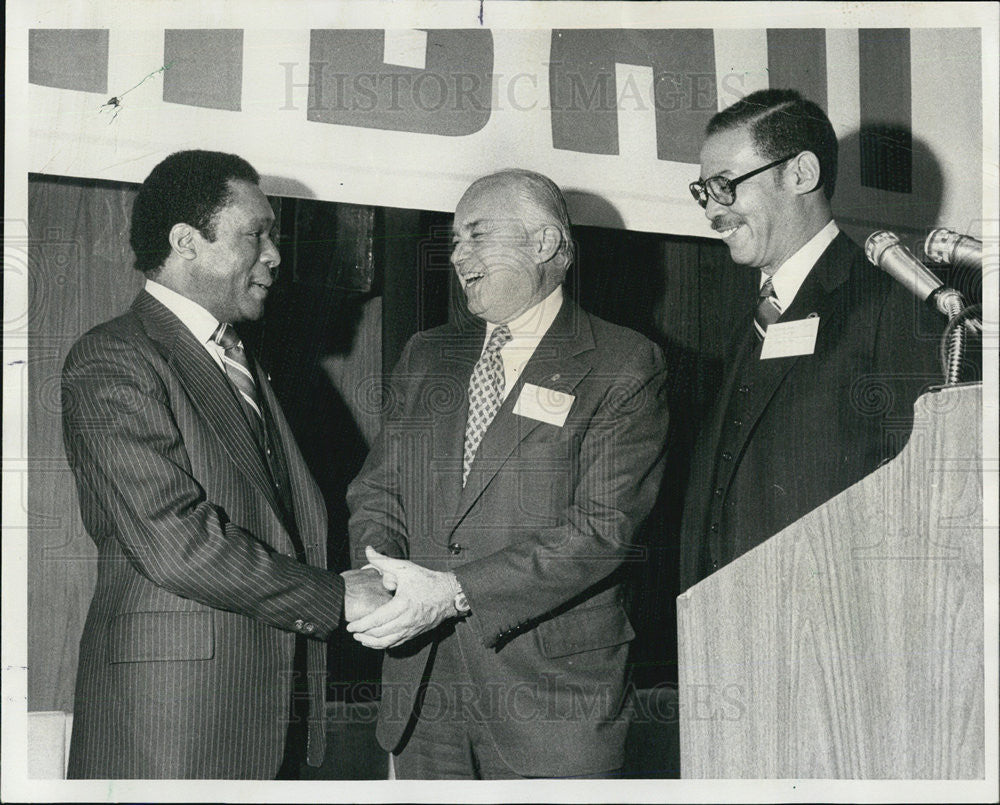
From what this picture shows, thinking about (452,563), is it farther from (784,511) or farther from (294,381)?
(784,511)

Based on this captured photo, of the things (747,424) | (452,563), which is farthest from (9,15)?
(747,424)

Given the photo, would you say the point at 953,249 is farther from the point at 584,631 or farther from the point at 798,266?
the point at 584,631

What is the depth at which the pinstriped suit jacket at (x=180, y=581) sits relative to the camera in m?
2.40

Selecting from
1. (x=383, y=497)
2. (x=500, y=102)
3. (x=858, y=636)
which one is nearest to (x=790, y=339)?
(x=858, y=636)

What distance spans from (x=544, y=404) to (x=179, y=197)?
1.01 m

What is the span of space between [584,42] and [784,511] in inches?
50.4

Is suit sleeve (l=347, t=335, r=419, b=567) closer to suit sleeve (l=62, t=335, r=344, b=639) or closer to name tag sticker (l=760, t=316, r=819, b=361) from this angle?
suit sleeve (l=62, t=335, r=344, b=639)

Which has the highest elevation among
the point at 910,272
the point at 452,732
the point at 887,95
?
the point at 887,95

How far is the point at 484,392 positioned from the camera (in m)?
2.65

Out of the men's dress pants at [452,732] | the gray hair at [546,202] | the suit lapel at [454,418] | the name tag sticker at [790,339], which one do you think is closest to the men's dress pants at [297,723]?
the men's dress pants at [452,732]

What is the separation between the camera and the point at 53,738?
2586 millimetres

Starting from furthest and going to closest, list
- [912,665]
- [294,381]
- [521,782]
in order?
[294,381] < [521,782] < [912,665]

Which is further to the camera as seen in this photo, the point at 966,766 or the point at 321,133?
the point at 321,133

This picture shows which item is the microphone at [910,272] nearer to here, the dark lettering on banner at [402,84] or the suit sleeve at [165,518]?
the dark lettering on banner at [402,84]
